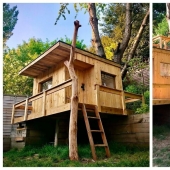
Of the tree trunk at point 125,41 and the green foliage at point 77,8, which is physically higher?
the green foliage at point 77,8

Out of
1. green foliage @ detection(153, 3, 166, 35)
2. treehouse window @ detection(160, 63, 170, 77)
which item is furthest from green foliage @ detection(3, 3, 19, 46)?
treehouse window @ detection(160, 63, 170, 77)

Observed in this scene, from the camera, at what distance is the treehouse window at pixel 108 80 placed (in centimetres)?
647

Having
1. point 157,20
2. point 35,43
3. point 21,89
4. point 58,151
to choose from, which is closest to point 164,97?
point 58,151

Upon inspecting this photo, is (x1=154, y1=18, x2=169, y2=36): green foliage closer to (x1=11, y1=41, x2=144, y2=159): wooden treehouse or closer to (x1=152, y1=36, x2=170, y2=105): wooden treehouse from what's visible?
(x1=152, y1=36, x2=170, y2=105): wooden treehouse

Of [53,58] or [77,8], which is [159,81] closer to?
[53,58]

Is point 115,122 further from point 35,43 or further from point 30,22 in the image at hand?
point 35,43

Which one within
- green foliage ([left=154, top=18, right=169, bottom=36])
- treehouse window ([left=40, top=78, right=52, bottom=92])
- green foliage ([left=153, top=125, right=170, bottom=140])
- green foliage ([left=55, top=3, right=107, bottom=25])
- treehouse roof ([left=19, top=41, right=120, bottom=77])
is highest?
green foliage ([left=55, top=3, right=107, bottom=25])

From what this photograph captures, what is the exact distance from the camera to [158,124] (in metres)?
6.87

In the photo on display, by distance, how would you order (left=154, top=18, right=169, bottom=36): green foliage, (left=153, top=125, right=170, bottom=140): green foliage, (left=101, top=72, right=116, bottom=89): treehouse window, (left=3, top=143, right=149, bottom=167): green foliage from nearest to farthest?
(left=3, top=143, right=149, bottom=167): green foliage
(left=153, top=125, right=170, bottom=140): green foliage
(left=101, top=72, right=116, bottom=89): treehouse window
(left=154, top=18, right=169, bottom=36): green foliage

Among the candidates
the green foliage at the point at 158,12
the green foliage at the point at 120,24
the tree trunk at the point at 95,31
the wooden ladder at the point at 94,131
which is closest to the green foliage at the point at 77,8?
the tree trunk at the point at 95,31

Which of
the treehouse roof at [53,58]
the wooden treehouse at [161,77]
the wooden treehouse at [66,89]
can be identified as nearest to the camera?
the wooden treehouse at [66,89]

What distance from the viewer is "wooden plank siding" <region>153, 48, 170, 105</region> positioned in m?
5.95

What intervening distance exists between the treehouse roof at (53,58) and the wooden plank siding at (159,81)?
4.14 ft

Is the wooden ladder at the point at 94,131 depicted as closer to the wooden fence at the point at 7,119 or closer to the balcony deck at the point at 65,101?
the balcony deck at the point at 65,101
